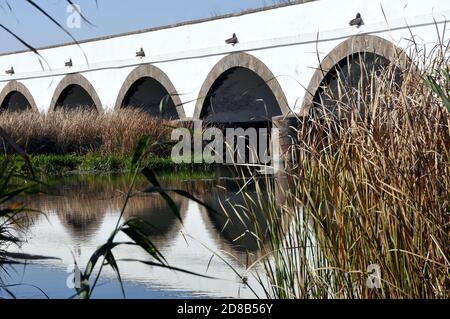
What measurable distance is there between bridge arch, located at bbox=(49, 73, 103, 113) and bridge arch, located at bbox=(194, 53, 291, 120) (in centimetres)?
435

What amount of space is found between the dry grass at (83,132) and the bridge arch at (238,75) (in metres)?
1.37

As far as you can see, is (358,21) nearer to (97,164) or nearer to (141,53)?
(97,164)

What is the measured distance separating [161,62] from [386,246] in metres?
17.7

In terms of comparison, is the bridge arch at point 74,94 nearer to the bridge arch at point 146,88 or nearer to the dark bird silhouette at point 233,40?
the bridge arch at point 146,88

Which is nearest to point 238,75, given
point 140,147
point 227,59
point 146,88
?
point 227,59

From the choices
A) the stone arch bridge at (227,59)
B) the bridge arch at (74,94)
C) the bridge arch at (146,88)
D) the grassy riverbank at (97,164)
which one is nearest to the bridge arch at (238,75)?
the stone arch bridge at (227,59)

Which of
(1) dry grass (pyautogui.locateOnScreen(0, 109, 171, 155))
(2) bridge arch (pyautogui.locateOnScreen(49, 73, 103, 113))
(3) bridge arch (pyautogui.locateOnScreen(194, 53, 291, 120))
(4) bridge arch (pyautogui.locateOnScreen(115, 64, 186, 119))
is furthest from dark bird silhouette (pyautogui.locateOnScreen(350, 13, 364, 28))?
(2) bridge arch (pyautogui.locateOnScreen(49, 73, 103, 113))

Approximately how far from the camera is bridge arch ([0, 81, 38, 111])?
84.6 ft

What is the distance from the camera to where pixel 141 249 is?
7.57m

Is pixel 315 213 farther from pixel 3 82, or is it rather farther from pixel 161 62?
pixel 3 82

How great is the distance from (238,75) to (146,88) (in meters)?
3.77

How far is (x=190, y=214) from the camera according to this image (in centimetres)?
991

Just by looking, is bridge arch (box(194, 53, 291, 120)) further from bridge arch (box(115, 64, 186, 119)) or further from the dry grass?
the dry grass

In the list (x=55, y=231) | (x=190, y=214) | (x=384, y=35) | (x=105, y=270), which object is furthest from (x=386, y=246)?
(x=384, y=35)
